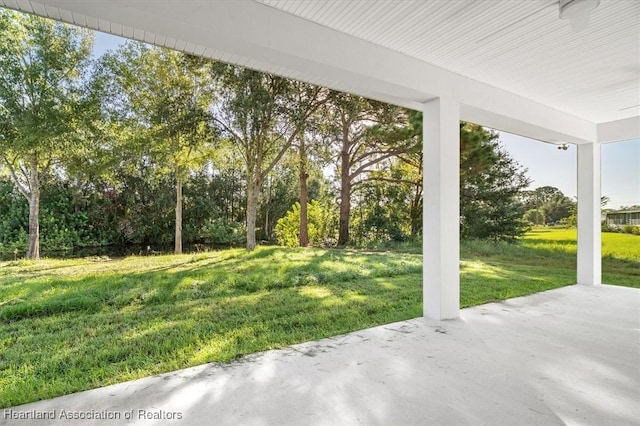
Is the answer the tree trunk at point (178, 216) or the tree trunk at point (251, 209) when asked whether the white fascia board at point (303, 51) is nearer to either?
the tree trunk at point (178, 216)

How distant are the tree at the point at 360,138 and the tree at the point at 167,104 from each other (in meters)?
2.20

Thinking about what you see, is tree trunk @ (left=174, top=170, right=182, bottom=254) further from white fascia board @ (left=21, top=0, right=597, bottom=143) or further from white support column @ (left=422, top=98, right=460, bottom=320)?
white support column @ (left=422, top=98, right=460, bottom=320)

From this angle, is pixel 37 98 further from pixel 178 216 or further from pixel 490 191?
pixel 490 191

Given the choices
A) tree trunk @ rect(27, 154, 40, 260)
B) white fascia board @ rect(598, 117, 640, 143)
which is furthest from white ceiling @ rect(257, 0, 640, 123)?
tree trunk @ rect(27, 154, 40, 260)

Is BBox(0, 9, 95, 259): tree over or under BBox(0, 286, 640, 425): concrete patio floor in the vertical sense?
over

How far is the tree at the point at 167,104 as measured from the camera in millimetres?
3893

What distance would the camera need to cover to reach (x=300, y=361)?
2.59m

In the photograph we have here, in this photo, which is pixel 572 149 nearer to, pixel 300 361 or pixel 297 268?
pixel 297 268

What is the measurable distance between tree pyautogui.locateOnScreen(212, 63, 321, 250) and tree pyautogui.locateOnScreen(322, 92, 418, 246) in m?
0.78

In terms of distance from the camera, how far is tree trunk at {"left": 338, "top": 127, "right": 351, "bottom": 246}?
672cm

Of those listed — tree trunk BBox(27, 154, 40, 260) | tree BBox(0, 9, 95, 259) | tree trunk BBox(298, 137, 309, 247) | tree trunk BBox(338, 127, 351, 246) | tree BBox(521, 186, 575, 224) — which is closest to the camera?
tree BBox(0, 9, 95, 259)

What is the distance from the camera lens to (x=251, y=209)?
196 inches

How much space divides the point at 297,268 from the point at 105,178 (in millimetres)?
2744

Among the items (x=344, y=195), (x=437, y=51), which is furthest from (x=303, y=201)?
(x=437, y=51)
